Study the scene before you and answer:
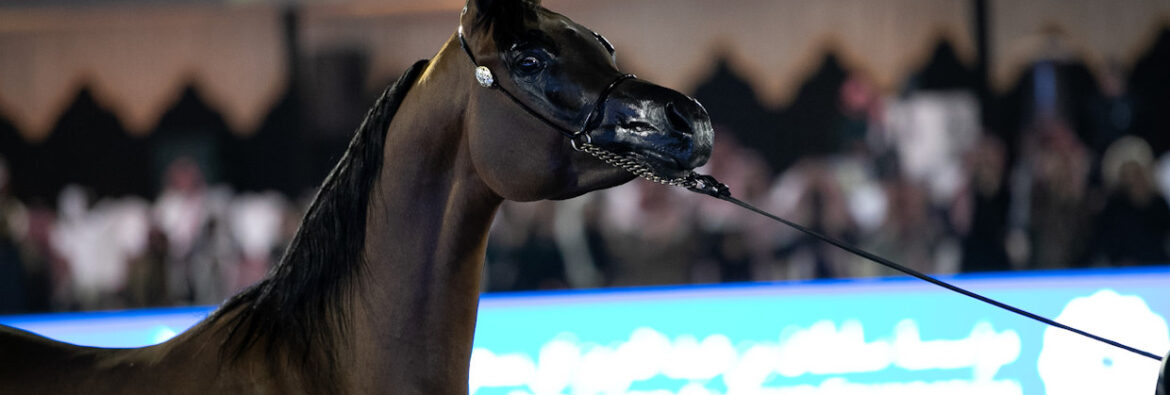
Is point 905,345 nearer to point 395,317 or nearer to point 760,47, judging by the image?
point 395,317

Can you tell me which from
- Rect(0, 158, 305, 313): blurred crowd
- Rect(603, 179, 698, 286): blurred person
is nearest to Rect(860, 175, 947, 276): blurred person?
Rect(603, 179, 698, 286): blurred person

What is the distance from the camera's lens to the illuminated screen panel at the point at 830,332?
128 inches

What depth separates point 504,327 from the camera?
127 inches

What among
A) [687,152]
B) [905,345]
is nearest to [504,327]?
[905,345]

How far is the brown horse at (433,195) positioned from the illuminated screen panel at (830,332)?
192 centimetres

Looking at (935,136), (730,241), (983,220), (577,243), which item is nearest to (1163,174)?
(983,220)

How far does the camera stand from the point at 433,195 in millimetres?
1308

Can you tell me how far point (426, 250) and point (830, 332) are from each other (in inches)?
88.9

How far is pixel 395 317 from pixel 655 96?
1.41 feet

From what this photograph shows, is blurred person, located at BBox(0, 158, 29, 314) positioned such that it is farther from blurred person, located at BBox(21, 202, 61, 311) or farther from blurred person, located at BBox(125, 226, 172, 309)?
blurred person, located at BBox(125, 226, 172, 309)

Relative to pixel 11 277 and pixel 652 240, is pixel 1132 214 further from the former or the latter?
pixel 11 277

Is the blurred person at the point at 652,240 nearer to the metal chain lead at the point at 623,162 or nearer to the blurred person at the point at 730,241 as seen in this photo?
the blurred person at the point at 730,241

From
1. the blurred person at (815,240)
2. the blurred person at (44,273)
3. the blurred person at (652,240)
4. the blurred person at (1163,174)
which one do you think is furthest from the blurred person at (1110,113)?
the blurred person at (44,273)

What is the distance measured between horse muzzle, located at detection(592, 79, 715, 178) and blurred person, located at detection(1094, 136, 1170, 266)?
4798 mm
